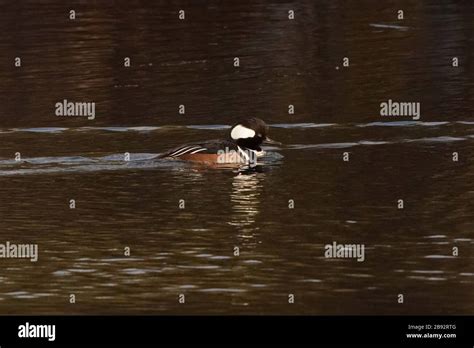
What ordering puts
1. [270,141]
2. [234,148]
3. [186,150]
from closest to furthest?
[186,150] < [234,148] < [270,141]

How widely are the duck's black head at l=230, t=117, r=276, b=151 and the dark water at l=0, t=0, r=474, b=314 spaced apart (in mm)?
300

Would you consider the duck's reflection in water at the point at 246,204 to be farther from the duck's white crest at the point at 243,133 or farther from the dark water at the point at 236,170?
the duck's white crest at the point at 243,133

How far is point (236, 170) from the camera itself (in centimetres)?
2125

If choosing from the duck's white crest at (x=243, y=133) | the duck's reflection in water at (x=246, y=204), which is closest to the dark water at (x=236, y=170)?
the duck's reflection in water at (x=246, y=204)

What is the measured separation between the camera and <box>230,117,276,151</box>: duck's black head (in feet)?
71.6

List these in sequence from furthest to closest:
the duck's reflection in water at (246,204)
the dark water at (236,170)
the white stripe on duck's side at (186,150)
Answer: the white stripe on duck's side at (186,150) → the duck's reflection in water at (246,204) → the dark water at (236,170)

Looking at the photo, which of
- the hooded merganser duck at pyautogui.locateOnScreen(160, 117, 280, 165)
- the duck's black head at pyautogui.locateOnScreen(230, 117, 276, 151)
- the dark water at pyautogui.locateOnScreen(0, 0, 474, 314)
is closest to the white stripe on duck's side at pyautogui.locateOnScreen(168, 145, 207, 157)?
the hooded merganser duck at pyautogui.locateOnScreen(160, 117, 280, 165)

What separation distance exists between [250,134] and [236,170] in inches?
33.2

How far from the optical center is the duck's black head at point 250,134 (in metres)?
21.8

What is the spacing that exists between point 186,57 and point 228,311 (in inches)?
638

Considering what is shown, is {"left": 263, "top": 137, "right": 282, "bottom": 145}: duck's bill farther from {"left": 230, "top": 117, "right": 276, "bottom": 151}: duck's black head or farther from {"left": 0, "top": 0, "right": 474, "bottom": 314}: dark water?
{"left": 0, "top": 0, "right": 474, "bottom": 314}: dark water

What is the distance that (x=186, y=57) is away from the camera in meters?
30.0

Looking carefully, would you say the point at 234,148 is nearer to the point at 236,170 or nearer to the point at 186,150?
the point at 236,170

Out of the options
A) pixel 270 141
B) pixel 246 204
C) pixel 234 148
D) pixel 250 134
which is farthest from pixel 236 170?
pixel 246 204
